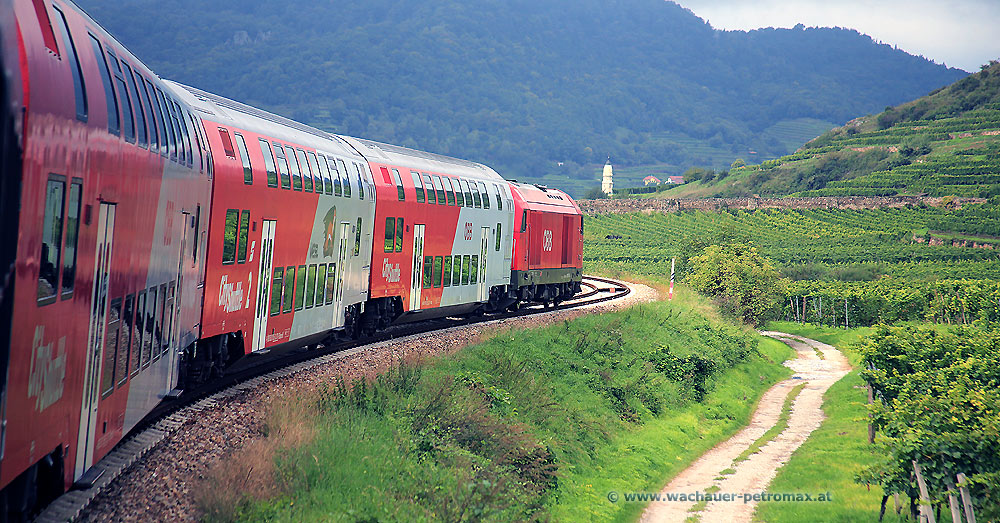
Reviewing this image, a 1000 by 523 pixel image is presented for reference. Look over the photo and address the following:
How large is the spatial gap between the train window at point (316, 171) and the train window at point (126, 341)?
1033cm

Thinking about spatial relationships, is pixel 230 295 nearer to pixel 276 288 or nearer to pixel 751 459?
pixel 276 288

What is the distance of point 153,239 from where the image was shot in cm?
1079

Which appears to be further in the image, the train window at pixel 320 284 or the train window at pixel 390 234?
the train window at pixel 390 234

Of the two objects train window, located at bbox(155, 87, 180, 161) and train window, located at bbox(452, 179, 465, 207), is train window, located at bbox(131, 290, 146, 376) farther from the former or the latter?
train window, located at bbox(452, 179, 465, 207)

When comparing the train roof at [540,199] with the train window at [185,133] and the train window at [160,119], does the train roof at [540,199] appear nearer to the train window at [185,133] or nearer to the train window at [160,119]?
the train window at [185,133]

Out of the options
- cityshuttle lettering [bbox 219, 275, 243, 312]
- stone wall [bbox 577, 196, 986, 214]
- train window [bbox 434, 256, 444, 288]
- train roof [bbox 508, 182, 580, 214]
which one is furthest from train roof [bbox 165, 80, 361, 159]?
stone wall [bbox 577, 196, 986, 214]

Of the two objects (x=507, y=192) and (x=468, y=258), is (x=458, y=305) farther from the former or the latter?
(x=507, y=192)

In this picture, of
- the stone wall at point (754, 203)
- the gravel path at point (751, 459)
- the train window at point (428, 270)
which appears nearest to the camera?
the gravel path at point (751, 459)

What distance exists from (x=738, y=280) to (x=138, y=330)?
53404 mm

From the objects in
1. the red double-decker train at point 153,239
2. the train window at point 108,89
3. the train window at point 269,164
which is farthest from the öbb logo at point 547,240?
the train window at point 108,89

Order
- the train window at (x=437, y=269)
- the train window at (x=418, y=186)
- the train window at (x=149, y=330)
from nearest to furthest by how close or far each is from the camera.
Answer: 1. the train window at (x=149, y=330)
2. the train window at (x=418, y=186)
3. the train window at (x=437, y=269)

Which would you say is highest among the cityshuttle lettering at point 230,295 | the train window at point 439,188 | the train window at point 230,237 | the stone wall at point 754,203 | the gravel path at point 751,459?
the stone wall at point 754,203

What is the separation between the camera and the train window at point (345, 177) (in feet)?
71.8

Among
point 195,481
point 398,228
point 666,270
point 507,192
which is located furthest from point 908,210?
point 195,481
